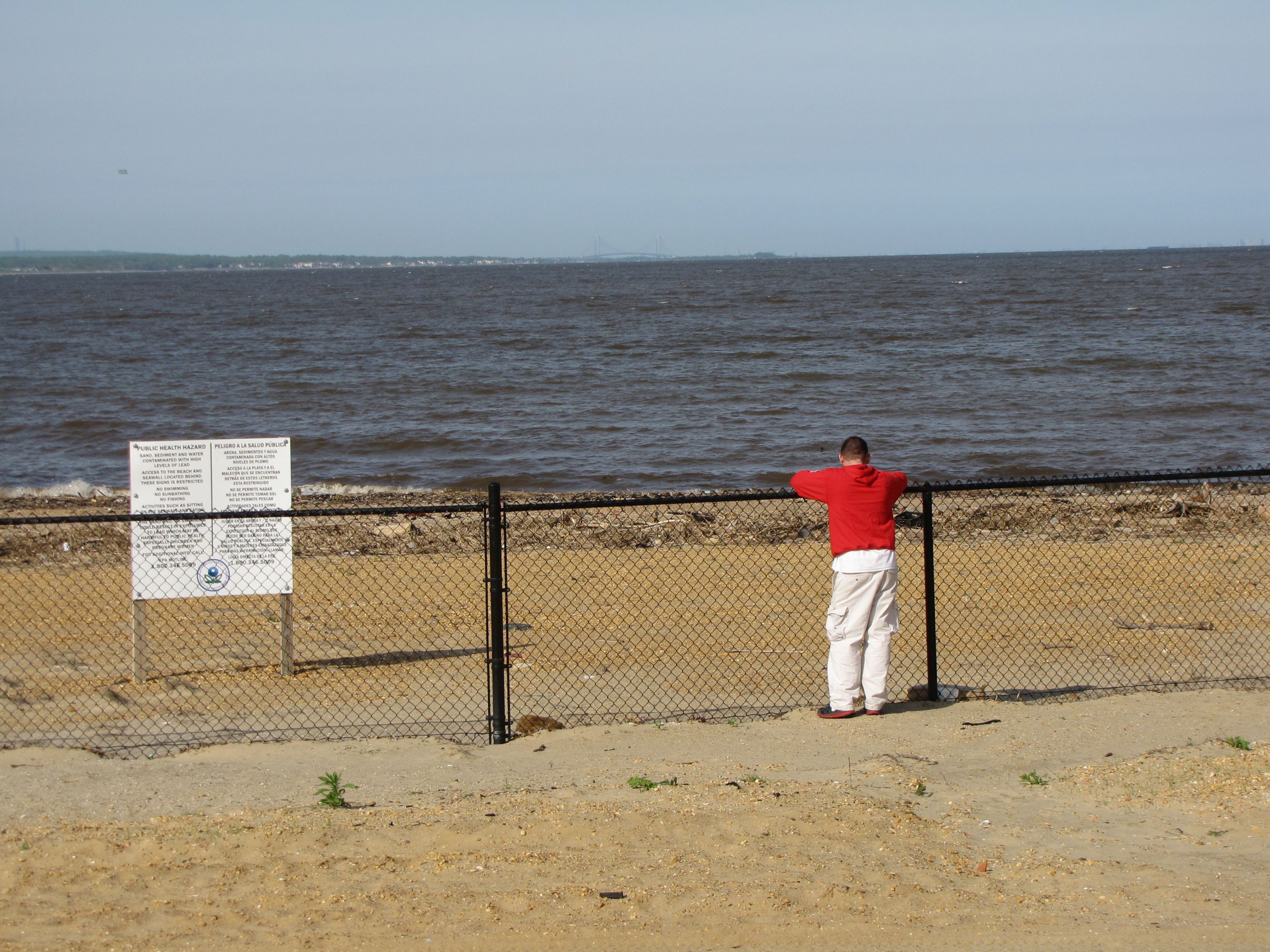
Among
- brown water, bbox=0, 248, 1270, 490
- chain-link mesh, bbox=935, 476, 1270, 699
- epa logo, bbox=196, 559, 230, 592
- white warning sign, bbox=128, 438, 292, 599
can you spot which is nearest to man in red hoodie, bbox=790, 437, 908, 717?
chain-link mesh, bbox=935, 476, 1270, 699

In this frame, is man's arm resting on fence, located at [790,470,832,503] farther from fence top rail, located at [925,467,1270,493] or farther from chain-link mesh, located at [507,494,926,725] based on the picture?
fence top rail, located at [925,467,1270,493]

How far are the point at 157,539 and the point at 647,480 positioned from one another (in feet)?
36.4

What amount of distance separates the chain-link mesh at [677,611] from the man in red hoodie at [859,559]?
1.78 ft

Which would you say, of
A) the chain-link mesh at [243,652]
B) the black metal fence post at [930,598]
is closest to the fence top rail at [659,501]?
the chain-link mesh at [243,652]

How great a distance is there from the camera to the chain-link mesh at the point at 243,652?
6922mm

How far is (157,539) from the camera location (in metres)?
7.57

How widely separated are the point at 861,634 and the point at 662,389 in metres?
23.1

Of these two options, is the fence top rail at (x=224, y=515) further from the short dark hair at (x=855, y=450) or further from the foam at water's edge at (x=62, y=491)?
the foam at water's edge at (x=62, y=491)

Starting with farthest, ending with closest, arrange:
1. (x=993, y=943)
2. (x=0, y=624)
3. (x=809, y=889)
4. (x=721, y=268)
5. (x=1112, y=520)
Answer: (x=721, y=268) < (x=1112, y=520) < (x=0, y=624) < (x=809, y=889) < (x=993, y=943)

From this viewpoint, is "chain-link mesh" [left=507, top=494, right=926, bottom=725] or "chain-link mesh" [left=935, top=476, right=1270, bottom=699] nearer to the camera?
"chain-link mesh" [left=507, top=494, right=926, bottom=725]

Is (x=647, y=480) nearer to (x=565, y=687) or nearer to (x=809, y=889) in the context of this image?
(x=565, y=687)

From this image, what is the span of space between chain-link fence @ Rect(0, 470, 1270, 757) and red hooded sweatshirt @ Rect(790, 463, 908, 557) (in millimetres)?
495

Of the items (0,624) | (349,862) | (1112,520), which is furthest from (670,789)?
(1112,520)

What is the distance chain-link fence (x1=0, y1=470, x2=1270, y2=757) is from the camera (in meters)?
7.08
